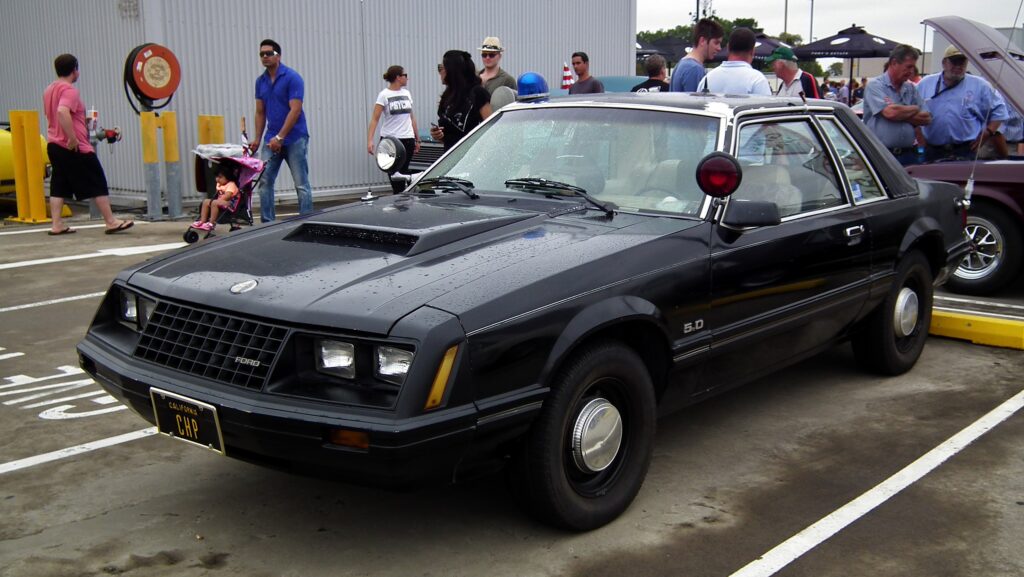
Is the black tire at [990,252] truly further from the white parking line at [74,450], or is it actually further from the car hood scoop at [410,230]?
the white parking line at [74,450]

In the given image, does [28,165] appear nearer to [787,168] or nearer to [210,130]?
[210,130]

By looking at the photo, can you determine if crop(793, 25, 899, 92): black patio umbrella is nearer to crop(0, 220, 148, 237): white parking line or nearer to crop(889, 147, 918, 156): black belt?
crop(889, 147, 918, 156): black belt

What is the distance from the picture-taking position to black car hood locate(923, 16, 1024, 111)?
596cm

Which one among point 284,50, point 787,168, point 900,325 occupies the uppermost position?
point 284,50

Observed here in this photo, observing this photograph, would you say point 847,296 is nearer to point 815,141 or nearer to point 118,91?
point 815,141

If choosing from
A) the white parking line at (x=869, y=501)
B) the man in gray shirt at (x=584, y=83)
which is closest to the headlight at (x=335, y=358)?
the white parking line at (x=869, y=501)

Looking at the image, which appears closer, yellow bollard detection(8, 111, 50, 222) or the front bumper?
the front bumper

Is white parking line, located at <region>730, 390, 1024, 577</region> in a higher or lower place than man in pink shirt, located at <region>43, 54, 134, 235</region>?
lower

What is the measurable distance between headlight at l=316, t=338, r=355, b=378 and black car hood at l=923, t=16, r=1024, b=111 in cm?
445

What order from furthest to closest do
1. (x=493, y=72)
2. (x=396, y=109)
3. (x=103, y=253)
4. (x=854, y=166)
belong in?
1. (x=396, y=109)
2. (x=103, y=253)
3. (x=493, y=72)
4. (x=854, y=166)

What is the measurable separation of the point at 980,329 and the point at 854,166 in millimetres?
1862

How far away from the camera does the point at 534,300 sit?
11.1 ft

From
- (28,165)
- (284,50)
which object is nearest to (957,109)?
(284,50)

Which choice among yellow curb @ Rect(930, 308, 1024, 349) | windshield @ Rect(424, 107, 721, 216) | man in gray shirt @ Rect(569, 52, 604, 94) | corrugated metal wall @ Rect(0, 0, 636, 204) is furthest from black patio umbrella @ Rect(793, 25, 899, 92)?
windshield @ Rect(424, 107, 721, 216)
